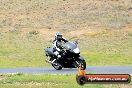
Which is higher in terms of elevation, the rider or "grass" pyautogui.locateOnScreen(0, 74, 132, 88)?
the rider

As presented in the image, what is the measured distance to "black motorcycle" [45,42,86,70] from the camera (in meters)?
24.1

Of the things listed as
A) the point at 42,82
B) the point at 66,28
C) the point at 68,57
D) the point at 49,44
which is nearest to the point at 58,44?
the point at 68,57

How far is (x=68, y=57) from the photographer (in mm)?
24609

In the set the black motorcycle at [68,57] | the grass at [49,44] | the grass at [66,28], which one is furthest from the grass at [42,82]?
the grass at [66,28]

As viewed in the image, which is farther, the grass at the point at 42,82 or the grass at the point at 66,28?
the grass at the point at 66,28

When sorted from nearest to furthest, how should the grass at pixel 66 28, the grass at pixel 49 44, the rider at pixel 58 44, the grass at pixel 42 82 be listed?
the grass at pixel 42 82
the rider at pixel 58 44
the grass at pixel 49 44
the grass at pixel 66 28

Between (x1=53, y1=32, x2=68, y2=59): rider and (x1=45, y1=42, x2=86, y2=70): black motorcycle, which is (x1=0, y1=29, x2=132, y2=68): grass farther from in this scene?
(x1=53, y1=32, x2=68, y2=59): rider

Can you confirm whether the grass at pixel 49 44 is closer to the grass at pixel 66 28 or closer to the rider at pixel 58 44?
the grass at pixel 66 28

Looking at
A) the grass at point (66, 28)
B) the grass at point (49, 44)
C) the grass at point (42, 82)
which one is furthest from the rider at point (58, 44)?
the grass at point (42, 82)

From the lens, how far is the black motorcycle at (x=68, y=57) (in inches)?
947

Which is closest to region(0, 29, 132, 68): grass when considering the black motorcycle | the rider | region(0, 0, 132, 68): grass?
region(0, 0, 132, 68): grass

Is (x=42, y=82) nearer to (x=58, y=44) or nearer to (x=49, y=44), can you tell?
(x=58, y=44)

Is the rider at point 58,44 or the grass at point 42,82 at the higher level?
the rider at point 58,44

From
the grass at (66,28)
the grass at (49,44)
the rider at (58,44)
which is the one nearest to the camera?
the rider at (58,44)
